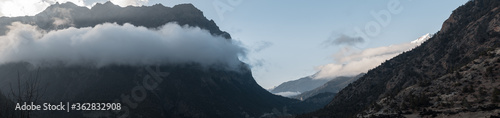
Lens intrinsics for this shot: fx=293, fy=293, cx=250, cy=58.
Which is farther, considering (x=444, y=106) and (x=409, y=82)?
(x=409, y=82)

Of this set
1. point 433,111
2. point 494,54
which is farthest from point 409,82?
point 433,111

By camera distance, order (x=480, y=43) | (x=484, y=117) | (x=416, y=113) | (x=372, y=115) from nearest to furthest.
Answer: (x=484, y=117) → (x=416, y=113) → (x=372, y=115) → (x=480, y=43)

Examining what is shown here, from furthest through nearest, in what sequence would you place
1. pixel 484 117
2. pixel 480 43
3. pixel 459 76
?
1. pixel 480 43
2. pixel 459 76
3. pixel 484 117

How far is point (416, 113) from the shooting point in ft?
256

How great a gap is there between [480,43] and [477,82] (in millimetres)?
68492

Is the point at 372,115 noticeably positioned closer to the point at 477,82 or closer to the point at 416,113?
the point at 416,113

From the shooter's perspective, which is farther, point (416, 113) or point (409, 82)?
point (409, 82)

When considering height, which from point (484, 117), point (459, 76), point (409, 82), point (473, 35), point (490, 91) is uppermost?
point (473, 35)

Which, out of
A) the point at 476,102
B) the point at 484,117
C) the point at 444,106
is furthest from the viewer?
the point at 444,106

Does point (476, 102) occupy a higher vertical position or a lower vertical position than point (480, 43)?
lower

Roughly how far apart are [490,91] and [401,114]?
20814mm

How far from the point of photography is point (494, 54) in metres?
86.1

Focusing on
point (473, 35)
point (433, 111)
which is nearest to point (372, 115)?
point (433, 111)

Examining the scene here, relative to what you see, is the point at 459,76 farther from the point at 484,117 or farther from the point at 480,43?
the point at 480,43
